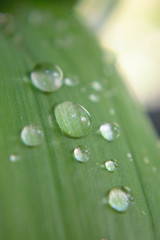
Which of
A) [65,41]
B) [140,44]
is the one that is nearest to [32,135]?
[65,41]

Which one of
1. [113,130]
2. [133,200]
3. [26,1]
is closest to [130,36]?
[26,1]

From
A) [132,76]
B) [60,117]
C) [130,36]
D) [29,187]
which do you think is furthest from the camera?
[132,76]

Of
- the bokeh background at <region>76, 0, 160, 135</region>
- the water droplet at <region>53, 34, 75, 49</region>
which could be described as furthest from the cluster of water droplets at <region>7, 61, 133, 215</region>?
the bokeh background at <region>76, 0, 160, 135</region>

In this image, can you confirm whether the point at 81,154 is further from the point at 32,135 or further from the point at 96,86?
the point at 96,86

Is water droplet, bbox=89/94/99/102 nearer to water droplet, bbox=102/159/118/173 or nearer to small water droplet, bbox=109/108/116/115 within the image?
small water droplet, bbox=109/108/116/115

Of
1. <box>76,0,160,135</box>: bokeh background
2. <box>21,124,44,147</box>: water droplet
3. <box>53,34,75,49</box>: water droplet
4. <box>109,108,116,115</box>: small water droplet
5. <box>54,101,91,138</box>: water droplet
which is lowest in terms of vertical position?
<box>21,124,44,147</box>: water droplet

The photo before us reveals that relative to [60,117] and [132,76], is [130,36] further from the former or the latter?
[60,117]

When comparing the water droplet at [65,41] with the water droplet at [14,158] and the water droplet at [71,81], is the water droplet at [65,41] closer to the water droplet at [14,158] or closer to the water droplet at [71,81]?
the water droplet at [71,81]

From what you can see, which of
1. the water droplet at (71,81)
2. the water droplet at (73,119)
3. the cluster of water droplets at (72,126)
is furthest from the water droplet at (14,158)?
the water droplet at (71,81)
